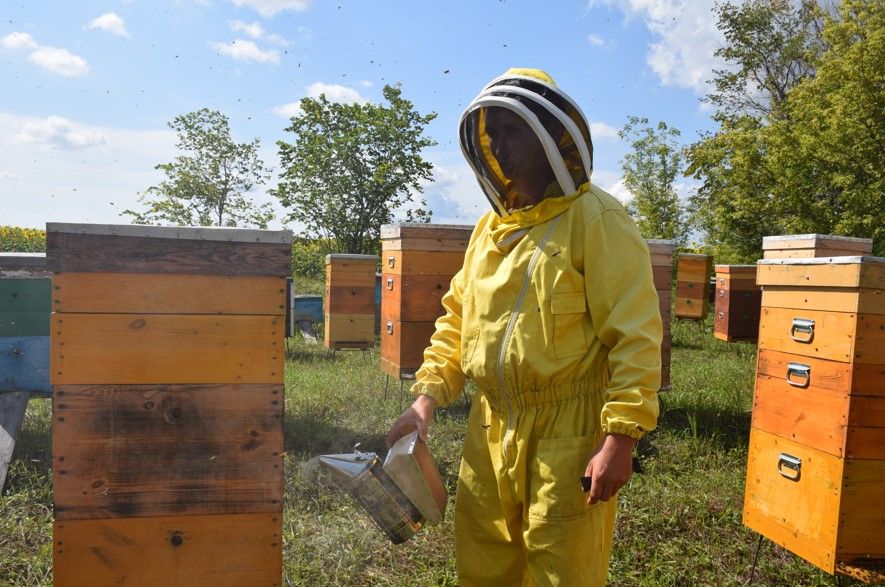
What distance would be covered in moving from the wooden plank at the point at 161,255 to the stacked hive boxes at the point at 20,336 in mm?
2584

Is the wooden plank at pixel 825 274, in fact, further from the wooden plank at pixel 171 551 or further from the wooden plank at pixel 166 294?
the wooden plank at pixel 171 551

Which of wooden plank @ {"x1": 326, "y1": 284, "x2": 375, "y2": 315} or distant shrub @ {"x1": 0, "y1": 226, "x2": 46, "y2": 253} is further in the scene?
distant shrub @ {"x1": 0, "y1": 226, "x2": 46, "y2": 253}

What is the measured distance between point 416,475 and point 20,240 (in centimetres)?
2071

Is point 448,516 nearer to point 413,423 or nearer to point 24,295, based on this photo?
point 413,423

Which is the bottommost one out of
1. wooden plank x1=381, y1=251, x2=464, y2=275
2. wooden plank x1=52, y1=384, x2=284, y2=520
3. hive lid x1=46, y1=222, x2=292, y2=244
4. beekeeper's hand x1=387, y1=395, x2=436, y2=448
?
wooden plank x1=52, y1=384, x2=284, y2=520

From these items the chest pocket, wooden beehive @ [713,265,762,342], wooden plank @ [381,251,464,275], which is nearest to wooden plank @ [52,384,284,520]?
the chest pocket

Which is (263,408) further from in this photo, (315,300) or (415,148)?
(415,148)

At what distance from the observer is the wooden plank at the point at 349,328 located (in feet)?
28.1

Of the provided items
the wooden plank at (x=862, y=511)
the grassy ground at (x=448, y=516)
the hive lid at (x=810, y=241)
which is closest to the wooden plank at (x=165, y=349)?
the grassy ground at (x=448, y=516)

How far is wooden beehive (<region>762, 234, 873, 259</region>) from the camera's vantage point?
5.97 metres

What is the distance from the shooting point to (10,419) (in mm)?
4434

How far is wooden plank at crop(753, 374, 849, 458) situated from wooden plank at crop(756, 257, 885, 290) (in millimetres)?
424

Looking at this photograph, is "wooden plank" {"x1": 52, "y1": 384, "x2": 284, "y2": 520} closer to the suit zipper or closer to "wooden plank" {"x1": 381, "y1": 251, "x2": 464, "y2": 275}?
the suit zipper

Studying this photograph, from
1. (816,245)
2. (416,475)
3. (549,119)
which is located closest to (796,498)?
(416,475)
